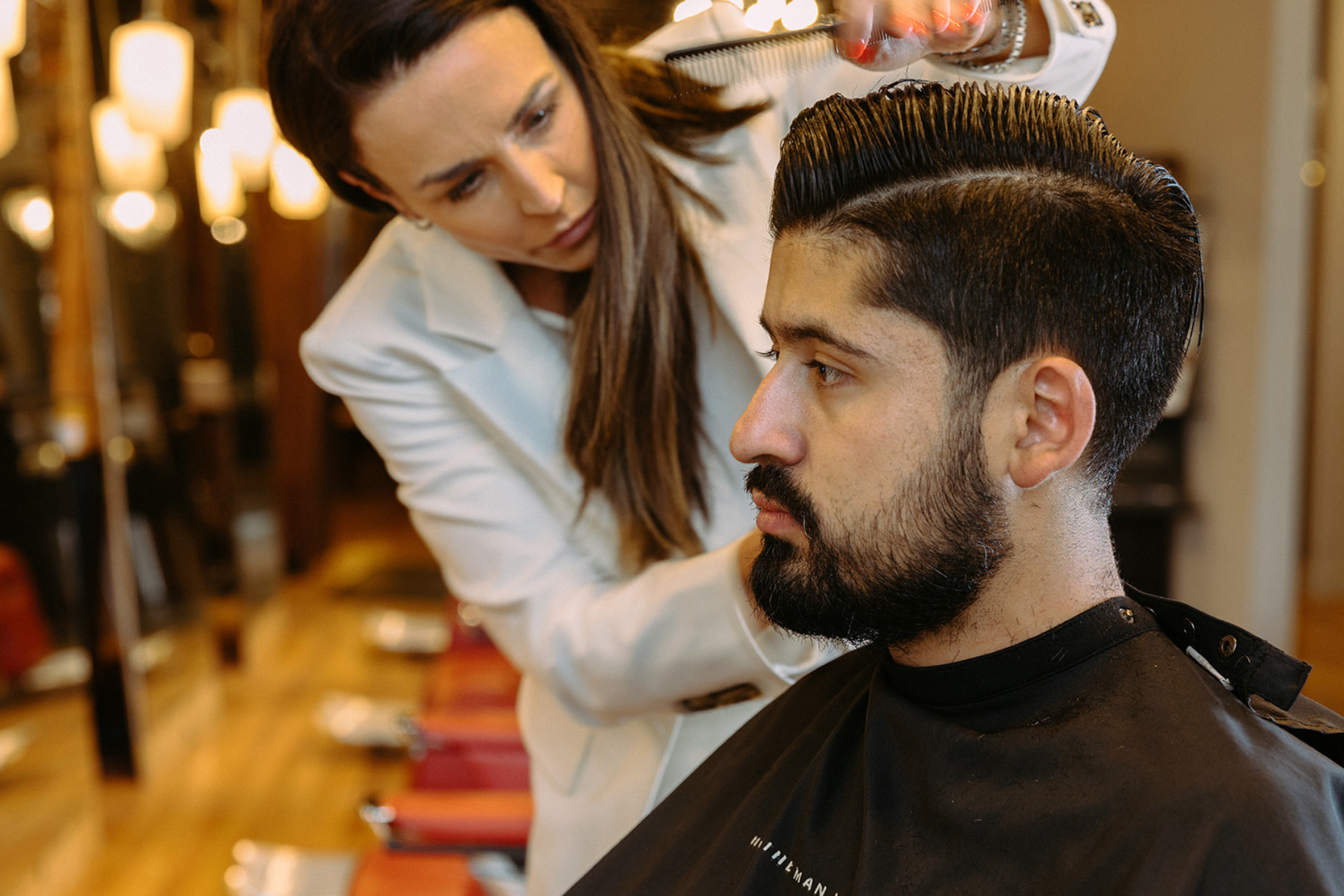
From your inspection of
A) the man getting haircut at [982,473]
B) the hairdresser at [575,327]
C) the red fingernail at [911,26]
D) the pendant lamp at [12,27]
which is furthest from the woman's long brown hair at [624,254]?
the pendant lamp at [12,27]

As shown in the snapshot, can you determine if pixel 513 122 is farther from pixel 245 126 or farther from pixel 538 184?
pixel 245 126

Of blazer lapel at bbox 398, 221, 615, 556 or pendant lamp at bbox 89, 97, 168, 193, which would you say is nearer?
blazer lapel at bbox 398, 221, 615, 556

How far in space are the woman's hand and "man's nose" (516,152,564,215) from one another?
38 cm

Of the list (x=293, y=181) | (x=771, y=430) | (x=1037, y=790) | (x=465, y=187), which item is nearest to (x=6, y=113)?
(x=465, y=187)

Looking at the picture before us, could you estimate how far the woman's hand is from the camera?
0.84 m

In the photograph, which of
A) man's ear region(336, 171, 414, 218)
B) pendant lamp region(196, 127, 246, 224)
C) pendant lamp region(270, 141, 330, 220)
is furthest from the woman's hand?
pendant lamp region(270, 141, 330, 220)

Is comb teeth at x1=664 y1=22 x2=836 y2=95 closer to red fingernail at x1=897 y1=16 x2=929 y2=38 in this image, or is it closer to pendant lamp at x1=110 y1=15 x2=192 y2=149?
red fingernail at x1=897 y1=16 x2=929 y2=38

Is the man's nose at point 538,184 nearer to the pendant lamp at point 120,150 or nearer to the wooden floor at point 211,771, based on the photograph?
the wooden floor at point 211,771

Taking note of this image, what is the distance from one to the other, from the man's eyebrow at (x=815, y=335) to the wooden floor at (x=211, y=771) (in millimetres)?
2511

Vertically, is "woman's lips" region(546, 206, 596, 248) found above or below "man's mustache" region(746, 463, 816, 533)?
above

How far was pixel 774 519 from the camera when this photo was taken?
96 cm

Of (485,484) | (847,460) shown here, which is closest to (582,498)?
(485,484)

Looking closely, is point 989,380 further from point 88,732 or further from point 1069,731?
point 88,732

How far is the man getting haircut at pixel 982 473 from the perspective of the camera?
82cm
